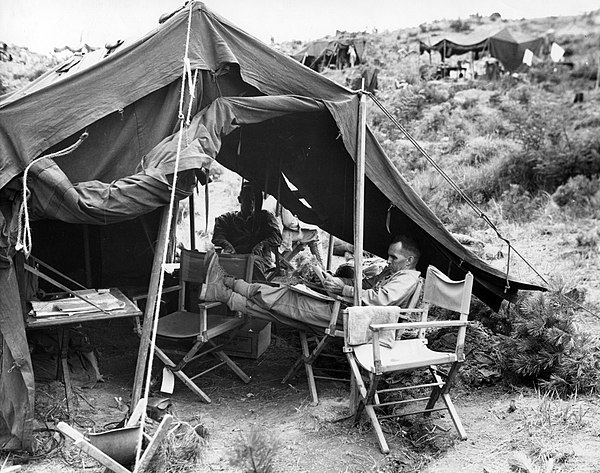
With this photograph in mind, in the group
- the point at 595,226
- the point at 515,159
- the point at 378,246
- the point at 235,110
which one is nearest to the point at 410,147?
the point at 515,159

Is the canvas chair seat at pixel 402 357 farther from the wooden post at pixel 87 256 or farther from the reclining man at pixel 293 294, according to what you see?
the wooden post at pixel 87 256

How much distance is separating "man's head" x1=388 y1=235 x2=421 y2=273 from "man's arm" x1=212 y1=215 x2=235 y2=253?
79.0 inches

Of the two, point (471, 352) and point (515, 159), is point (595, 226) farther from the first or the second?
point (471, 352)

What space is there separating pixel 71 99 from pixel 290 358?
2861 mm

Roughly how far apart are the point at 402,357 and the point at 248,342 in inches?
66.5

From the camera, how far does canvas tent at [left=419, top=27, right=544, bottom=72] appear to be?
2708cm

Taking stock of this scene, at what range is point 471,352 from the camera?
17.1 feet

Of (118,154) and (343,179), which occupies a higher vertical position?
(118,154)

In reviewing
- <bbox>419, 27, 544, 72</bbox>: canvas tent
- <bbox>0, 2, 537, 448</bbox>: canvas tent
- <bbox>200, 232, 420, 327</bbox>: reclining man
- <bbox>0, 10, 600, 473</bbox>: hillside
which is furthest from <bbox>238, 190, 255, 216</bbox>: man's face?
<bbox>419, 27, 544, 72</bbox>: canvas tent

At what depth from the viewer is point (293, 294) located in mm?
4551

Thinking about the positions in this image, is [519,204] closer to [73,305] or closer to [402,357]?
[402,357]

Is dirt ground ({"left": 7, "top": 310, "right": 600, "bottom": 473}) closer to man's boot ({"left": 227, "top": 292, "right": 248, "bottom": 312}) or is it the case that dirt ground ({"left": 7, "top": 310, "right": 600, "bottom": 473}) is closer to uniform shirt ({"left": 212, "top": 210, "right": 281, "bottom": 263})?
man's boot ({"left": 227, "top": 292, "right": 248, "bottom": 312})

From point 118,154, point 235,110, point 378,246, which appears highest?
point 235,110

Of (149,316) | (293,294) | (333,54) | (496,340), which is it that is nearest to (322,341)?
(293,294)
